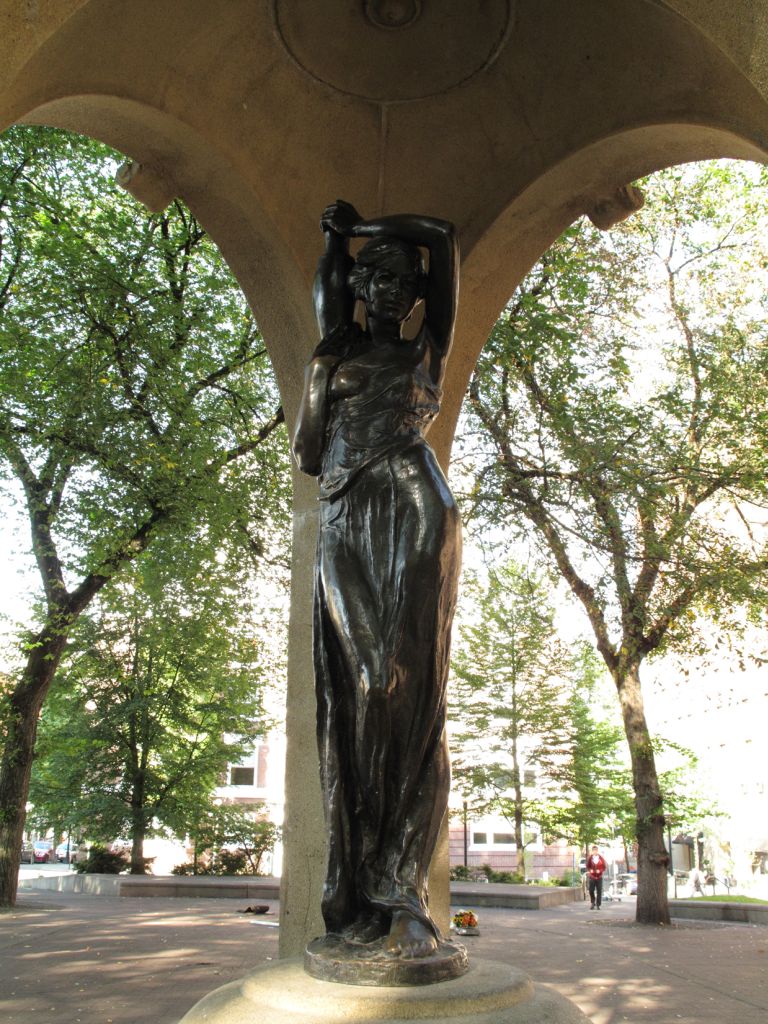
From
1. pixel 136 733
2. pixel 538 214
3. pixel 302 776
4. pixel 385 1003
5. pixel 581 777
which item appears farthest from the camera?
pixel 581 777

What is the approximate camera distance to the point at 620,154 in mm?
4723

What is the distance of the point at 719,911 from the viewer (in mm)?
17891

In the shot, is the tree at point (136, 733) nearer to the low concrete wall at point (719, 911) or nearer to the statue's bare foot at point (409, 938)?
the low concrete wall at point (719, 911)

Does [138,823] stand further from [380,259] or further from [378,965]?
[378,965]

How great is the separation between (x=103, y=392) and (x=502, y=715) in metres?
16.9

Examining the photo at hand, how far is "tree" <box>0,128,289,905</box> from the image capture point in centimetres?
1243

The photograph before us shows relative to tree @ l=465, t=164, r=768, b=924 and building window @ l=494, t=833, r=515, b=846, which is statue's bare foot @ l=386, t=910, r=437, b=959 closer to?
tree @ l=465, t=164, r=768, b=924

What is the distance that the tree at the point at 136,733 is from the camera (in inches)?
902

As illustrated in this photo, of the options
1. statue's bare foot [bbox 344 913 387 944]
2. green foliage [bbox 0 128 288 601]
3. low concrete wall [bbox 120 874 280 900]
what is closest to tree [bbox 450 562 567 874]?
low concrete wall [bbox 120 874 280 900]

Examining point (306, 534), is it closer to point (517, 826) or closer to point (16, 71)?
point (16, 71)

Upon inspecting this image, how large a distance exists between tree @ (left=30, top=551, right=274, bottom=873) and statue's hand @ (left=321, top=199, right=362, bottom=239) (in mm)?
18343

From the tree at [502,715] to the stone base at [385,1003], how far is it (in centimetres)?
2299

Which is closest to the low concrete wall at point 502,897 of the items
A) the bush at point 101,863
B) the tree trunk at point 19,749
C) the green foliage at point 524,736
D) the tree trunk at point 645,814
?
the tree trunk at point 645,814

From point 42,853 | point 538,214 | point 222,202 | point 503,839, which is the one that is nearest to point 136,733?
point 222,202
